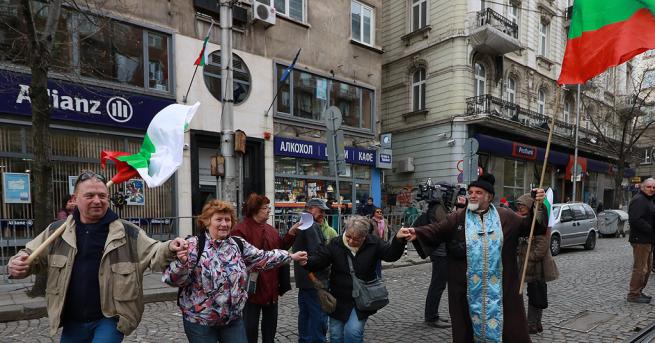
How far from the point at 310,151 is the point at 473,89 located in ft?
31.4

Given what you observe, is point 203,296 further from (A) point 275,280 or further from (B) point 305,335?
(B) point 305,335

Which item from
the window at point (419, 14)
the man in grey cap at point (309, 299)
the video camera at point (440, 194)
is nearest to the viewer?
the man in grey cap at point (309, 299)

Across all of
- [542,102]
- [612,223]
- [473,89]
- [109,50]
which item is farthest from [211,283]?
[542,102]

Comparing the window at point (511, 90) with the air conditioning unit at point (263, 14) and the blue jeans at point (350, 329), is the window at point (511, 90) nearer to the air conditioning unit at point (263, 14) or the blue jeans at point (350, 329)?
the air conditioning unit at point (263, 14)

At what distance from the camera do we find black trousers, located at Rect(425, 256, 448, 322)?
5.36m

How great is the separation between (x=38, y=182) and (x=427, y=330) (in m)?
6.52

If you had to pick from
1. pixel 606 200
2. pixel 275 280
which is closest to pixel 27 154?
pixel 275 280

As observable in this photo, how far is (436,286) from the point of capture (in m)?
5.35

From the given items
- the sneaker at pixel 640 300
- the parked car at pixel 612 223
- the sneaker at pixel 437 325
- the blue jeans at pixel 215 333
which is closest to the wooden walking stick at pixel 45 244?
the blue jeans at pixel 215 333

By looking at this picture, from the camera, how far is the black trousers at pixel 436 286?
536 cm

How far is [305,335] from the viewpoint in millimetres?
4383

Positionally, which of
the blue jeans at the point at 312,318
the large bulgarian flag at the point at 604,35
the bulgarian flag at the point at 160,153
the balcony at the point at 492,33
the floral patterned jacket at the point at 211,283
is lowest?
the blue jeans at the point at 312,318

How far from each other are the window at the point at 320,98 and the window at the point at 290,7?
6.25 ft

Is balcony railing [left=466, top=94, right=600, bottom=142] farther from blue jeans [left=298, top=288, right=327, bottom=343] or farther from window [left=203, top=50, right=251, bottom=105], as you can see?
blue jeans [left=298, top=288, right=327, bottom=343]
